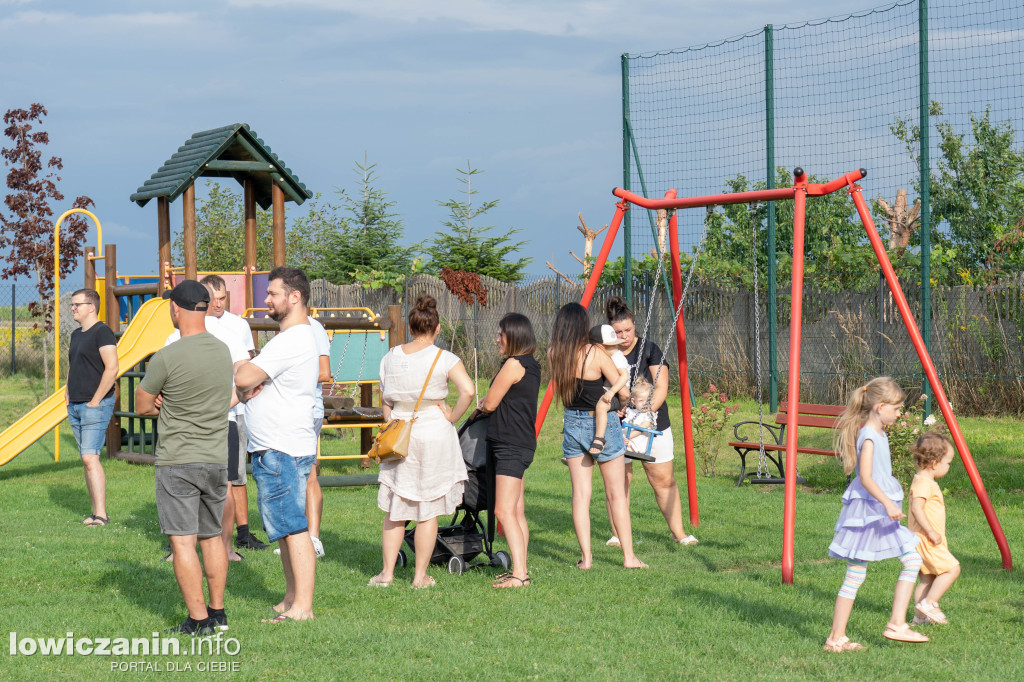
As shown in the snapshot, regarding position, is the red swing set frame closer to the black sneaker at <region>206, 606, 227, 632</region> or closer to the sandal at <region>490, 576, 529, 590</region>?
the sandal at <region>490, 576, 529, 590</region>

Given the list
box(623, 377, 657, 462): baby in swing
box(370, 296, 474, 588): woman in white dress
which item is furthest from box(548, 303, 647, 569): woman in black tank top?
box(370, 296, 474, 588): woman in white dress

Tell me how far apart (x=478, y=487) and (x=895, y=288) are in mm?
3185

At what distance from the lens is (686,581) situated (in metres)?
7.07

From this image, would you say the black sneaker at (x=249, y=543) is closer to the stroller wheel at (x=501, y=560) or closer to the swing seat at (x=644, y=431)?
the stroller wheel at (x=501, y=560)

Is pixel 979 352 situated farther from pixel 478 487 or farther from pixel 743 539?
pixel 478 487

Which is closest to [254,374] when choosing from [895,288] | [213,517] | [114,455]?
[213,517]

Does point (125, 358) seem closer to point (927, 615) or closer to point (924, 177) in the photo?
point (927, 615)

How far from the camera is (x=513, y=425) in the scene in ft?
22.8

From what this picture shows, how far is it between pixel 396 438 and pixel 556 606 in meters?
1.38

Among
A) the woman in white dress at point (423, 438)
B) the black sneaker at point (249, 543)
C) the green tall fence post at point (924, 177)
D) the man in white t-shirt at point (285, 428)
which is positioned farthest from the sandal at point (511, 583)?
the green tall fence post at point (924, 177)

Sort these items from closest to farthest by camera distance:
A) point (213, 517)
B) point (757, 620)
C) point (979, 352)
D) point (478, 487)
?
point (213, 517) → point (757, 620) → point (478, 487) → point (979, 352)

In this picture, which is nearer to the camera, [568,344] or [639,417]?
[568,344]

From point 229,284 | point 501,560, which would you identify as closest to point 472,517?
point 501,560

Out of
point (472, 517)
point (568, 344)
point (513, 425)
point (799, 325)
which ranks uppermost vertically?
point (799, 325)
